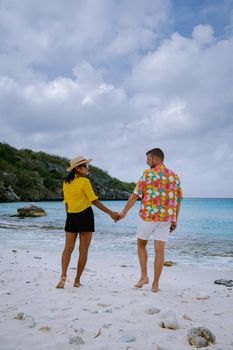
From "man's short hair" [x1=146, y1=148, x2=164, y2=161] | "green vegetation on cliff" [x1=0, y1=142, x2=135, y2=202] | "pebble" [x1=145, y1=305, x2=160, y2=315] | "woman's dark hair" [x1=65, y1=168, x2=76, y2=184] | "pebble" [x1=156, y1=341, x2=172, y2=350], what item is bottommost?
"pebble" [x1=145, y1=305, x2=160, y2=315]

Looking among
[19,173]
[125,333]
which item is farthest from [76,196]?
[19,173]

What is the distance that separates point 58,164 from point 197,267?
87129 millimetres

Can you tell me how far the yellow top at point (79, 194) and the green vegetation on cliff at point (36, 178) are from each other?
52969 mm

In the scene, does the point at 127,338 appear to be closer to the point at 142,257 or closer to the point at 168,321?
the point at 168,321

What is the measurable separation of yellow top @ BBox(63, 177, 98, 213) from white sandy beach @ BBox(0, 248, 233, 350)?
4.31ft

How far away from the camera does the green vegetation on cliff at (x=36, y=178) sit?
6115 cm

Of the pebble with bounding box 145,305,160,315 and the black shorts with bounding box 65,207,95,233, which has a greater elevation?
the black shorts with bounding box 65,207,95,233

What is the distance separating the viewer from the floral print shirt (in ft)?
16.5

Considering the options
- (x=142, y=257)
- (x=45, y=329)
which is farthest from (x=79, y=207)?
(x=45, y=329)

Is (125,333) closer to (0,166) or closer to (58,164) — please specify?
(0,166)

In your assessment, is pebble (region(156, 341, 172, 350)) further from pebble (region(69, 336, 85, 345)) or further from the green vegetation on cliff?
the green vegetation on cliff

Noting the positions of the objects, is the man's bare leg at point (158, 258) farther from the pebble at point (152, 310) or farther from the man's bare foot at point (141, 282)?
the pebble at point (152, 310)

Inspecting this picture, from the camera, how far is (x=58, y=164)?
93.2m

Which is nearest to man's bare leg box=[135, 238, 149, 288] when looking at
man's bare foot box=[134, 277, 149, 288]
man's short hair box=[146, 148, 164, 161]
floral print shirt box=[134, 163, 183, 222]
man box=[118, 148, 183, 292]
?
man's bare foot box=[134, 277, 149, 288]
